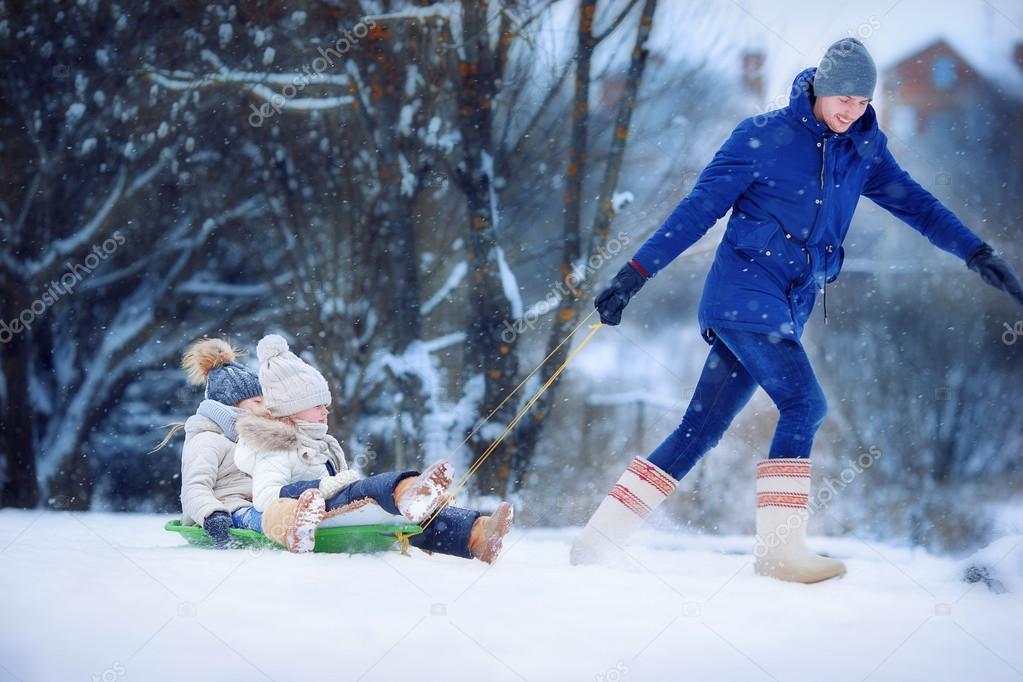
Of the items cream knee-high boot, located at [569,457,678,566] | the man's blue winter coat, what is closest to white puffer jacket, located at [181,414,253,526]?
cream knee-high boot, located at [569,457,678,566]

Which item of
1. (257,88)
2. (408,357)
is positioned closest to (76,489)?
(408,357)

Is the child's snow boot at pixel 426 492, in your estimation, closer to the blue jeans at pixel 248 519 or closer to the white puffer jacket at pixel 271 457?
the white puffer jacket at pixel 271 457

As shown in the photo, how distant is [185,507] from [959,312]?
11.1 ft

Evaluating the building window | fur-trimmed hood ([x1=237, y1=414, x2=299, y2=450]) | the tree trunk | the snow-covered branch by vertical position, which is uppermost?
the snow-covered branch

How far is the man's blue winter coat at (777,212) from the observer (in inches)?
84.8

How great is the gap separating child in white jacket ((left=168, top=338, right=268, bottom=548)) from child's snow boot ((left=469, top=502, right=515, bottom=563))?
1.77ft

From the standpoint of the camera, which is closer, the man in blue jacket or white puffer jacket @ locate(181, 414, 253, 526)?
the man in blue jacket

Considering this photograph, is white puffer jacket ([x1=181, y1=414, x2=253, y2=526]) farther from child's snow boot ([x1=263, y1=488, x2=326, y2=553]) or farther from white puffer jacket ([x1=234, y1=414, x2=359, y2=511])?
child's snow boot ([x1=263, y1=488, x2=326, y2=553])

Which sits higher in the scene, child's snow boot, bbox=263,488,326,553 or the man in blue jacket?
the man in blue jacket

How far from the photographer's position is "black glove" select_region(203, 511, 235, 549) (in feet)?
8.09

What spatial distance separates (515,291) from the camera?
14.3ft

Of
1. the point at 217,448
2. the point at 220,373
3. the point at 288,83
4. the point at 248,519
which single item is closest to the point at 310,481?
the point at 248,519

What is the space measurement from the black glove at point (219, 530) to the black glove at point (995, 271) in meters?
1.88

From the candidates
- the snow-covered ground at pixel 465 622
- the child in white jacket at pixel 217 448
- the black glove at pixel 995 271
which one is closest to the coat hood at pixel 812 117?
the black glove at pixel 995 271
